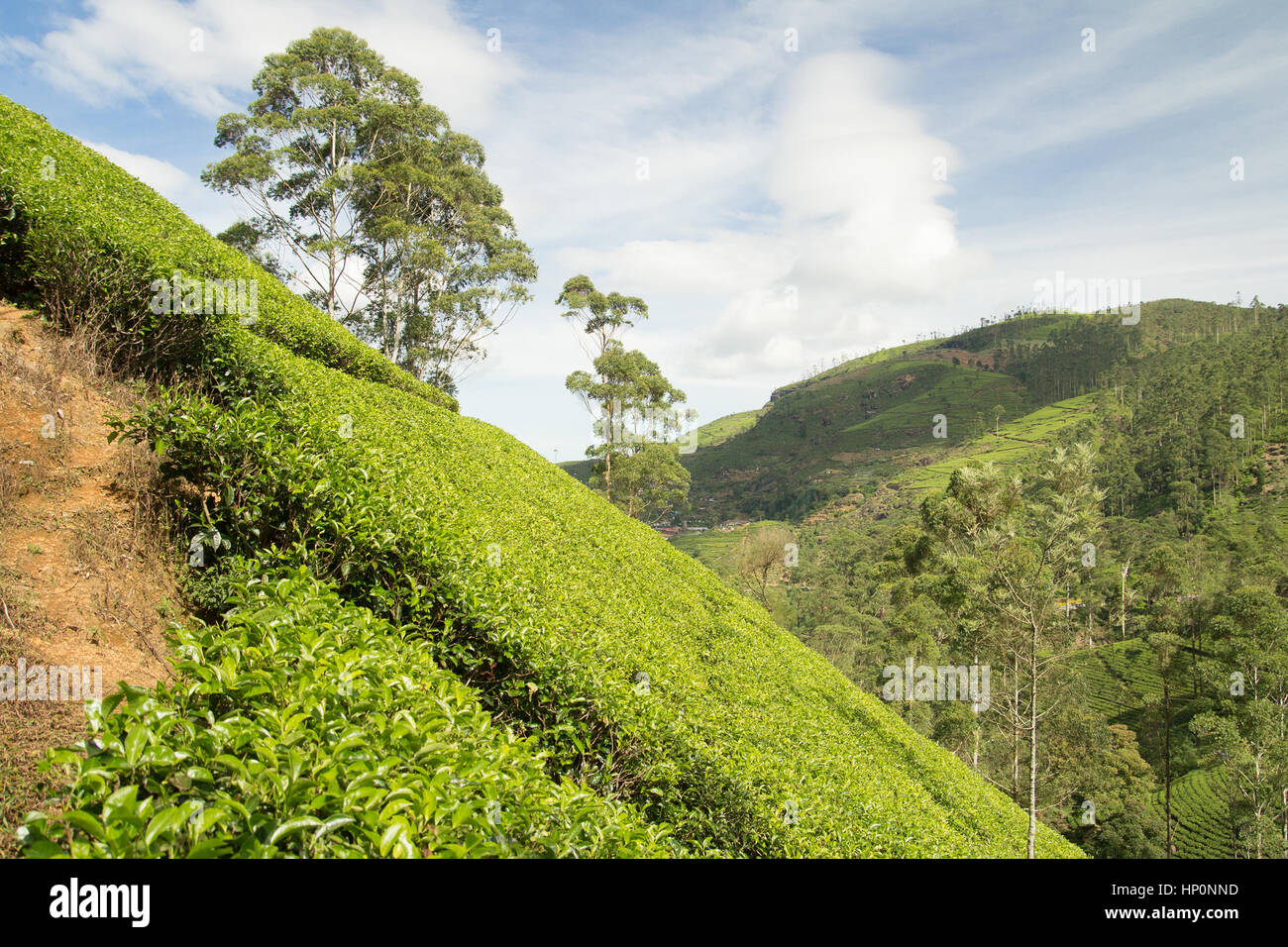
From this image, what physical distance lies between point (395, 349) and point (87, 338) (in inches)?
675

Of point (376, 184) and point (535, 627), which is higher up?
point (376, 184)

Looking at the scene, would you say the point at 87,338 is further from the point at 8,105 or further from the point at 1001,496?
the point at 1001,496

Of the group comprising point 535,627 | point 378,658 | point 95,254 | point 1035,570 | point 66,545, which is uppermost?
point 95,254

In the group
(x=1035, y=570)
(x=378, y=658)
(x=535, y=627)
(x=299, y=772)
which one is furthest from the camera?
(x=1035, y=570)

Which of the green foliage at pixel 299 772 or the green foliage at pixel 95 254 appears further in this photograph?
the green foliage at pixel 95 254

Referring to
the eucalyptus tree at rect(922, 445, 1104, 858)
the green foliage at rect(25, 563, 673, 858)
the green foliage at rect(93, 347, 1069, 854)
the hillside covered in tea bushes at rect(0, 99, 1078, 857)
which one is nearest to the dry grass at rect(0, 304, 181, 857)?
the hillside covered in tea bushes at rect(0, 99, 1078, 857)

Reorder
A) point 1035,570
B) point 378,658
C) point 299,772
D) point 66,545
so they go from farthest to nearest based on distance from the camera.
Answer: point 1035,570 → point 66,545 → point 378,658 → point 299,772

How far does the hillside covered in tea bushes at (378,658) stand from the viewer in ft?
6.84

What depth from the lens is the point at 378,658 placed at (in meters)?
3.25

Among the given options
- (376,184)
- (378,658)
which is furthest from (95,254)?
(376,184)

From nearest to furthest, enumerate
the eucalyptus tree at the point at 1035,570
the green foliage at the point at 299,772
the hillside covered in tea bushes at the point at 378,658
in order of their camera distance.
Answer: the green foliage at the point at 299,772
the hillside covered in tea bushes at the point at 378,658
the eucalyptus tree at the point at 1035,570

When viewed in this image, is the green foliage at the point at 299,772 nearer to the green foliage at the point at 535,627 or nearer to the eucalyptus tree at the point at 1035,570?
the green foliage at the point at 535,627

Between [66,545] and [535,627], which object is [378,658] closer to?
[535,627]

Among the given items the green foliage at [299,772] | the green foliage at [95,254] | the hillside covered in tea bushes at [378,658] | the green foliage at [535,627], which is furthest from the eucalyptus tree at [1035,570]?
the green foliage at [95,254]
